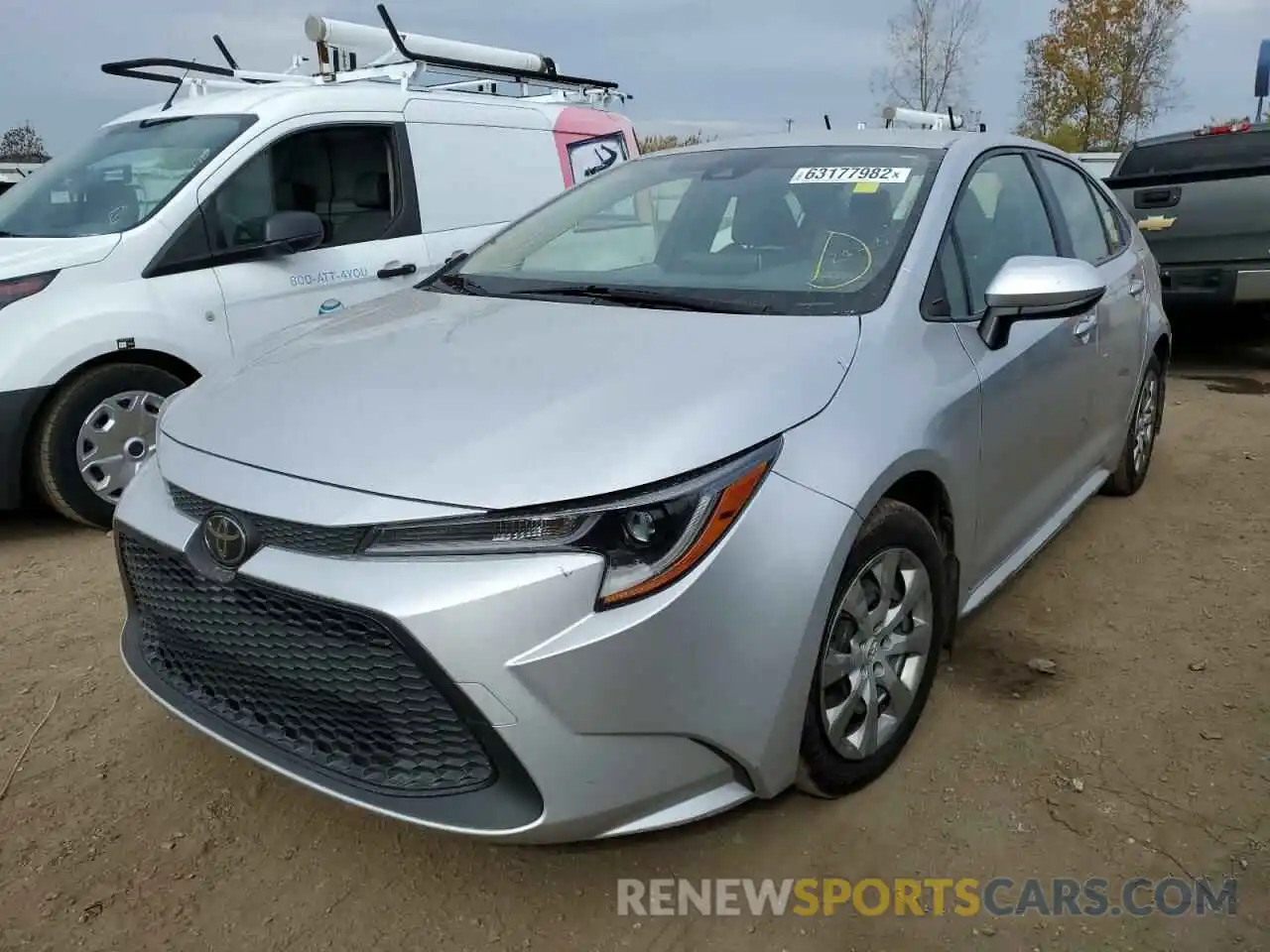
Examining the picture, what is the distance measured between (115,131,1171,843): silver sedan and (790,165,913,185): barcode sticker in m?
0.01

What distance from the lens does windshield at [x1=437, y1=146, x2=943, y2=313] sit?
8.71ft

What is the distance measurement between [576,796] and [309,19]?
5.44m

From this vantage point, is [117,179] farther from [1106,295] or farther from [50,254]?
[1106,295]

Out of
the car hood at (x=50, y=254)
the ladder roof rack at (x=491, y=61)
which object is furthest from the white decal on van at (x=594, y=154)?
the car hood at (x=50, y=254)

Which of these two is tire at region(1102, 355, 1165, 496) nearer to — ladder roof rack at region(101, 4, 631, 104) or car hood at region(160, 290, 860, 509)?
car hood at region(160, 290, 860, 509)

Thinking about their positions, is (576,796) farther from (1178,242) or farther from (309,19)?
(1178,242)

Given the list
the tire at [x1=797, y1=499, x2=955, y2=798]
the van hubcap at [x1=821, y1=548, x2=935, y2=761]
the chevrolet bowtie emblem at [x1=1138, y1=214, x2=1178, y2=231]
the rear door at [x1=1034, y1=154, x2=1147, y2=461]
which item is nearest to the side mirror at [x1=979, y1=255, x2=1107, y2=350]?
the tire at [x1=797, y1=499, x2=955, y2=798]

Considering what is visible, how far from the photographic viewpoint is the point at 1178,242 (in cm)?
700

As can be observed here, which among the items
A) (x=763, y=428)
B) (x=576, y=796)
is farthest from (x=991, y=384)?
(x=576, y=796)

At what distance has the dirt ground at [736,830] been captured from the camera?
2072mm

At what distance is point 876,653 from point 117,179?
165 inches

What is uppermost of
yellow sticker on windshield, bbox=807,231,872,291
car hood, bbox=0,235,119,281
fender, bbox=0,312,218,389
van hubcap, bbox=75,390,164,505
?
car hood, bbox=0,235,119,281

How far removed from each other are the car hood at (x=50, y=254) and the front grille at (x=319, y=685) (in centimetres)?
256

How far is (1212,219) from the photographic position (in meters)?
6.81
